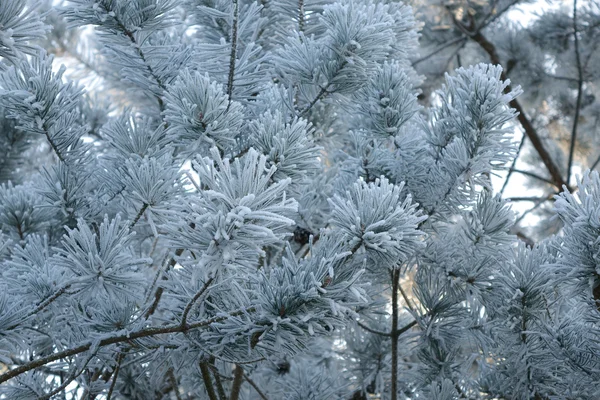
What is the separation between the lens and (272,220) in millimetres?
627

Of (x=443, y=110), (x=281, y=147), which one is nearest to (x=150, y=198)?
(x=281, y=147)

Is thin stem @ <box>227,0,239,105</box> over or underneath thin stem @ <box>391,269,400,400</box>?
over

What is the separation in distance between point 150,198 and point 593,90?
8.98ft

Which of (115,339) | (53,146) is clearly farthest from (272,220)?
(53,146)

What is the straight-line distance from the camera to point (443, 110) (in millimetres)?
974

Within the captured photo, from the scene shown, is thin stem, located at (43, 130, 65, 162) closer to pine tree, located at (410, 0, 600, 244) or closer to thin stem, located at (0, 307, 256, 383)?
thin stem, located at (0, 307, 256, 383)

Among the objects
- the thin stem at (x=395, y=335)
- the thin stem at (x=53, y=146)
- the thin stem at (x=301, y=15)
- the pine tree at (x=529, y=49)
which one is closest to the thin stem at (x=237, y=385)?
the thin stem at (x=395, y=335)

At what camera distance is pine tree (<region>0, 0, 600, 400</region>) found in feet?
2.42

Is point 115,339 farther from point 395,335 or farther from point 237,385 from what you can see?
point 395,335

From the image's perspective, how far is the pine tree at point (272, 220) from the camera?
74cm

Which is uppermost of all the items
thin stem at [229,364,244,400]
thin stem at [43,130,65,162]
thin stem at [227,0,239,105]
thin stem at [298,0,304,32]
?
thin stem at [298,0,304,32]

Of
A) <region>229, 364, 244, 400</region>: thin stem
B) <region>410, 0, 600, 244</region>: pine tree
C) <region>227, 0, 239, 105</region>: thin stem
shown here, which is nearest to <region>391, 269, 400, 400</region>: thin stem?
<region>229, 364, 244, 400</region>: thin stem

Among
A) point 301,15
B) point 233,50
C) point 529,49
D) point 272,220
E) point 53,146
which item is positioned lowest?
point 53,146

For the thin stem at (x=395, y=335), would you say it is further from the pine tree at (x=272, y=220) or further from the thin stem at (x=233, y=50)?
the thin stem at (x=233, y=50)
